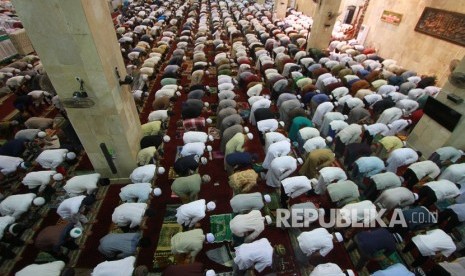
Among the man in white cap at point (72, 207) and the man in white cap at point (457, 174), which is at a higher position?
the man in white cap at point (457, 174)

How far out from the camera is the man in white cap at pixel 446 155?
6090mm

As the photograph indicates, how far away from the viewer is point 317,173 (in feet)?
19.9

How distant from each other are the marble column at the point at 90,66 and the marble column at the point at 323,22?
11.7 metres

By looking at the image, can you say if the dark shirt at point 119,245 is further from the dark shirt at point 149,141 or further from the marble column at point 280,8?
the marble column at point 280,8

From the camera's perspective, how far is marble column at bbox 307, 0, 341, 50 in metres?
13.2

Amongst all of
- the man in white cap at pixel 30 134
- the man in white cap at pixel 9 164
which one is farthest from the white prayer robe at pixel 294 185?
the man in white cap at pixel 30 134

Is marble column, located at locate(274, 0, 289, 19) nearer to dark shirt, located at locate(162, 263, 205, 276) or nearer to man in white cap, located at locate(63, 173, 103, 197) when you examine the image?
man in white cap, located at locate(63, 173, 103, 197)

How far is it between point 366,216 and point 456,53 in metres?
10.4

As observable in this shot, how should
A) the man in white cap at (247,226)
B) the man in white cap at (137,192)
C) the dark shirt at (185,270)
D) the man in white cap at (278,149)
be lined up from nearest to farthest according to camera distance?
1. the dark shirt at (185,270)
2. the man in white cap at (247,226)
3. the man in white cap at (137,192)
4. the man in white cap at (278,149)

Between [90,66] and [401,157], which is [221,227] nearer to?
[90,66]

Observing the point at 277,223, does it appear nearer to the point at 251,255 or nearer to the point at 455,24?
the point at 251,255

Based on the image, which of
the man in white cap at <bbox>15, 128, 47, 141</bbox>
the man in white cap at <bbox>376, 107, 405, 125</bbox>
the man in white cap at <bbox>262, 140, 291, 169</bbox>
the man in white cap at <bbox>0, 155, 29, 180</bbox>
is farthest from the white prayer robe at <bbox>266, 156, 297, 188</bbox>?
the man in white cap at <bbox>15, 128, 47, 141</bbox>

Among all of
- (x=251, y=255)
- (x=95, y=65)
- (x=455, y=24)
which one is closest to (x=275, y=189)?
(x=251, y=255)

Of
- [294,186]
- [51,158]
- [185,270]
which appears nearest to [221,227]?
[185,270]
